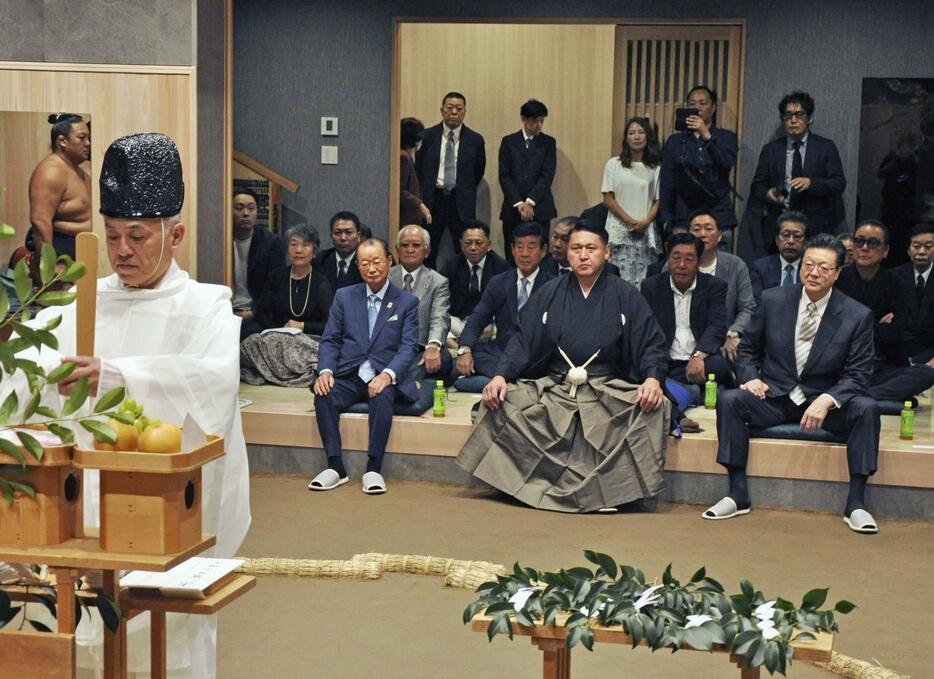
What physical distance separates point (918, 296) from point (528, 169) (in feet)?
7.59

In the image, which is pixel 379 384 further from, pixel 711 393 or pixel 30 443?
pixel 30 443

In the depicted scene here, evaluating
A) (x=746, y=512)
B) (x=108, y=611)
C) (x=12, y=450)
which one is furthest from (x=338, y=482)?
(x=12, y=450)

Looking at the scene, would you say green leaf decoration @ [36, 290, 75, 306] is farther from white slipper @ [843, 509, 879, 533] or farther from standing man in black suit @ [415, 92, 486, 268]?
standing man in black suit @ [415, 92, 486, 268]

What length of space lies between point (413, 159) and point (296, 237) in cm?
145

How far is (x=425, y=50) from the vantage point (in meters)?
8.33

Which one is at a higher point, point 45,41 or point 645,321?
point 45,41

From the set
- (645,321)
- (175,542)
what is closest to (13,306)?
(645,321)

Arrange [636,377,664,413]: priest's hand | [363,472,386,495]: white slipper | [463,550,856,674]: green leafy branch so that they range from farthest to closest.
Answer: [363,472,386,495]: white slipper, [636,377,664,413]: priest's hand, [463,550,856,674]: green leafy branch

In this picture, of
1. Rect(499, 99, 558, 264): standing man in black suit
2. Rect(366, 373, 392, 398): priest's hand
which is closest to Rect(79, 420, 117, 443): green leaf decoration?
Rect(366, 373, 392, 398): priest's hand

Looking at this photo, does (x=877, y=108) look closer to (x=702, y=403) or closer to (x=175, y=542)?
(x=702, y=403)

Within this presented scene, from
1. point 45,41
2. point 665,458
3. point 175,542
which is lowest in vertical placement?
point 665,458

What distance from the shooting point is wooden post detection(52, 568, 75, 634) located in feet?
6.80

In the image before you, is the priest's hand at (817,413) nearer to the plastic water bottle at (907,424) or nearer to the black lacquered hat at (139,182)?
the plastic water bottle at (907,424)

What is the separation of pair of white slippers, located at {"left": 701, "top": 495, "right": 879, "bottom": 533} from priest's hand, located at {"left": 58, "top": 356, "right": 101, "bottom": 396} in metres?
3.42
